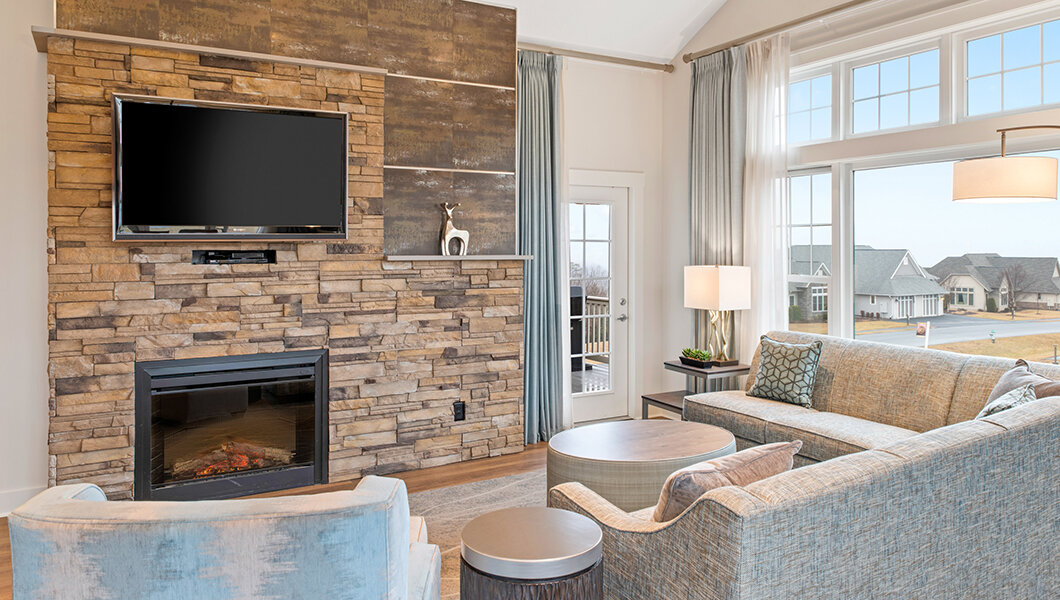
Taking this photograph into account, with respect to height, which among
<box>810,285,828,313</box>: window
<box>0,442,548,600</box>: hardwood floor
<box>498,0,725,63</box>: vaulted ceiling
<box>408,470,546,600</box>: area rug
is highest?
<box>498,0,725,63</box>: vaulted ceiling

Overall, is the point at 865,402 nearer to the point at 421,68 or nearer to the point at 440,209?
the point at 440,209

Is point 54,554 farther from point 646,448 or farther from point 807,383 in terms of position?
point 807,383

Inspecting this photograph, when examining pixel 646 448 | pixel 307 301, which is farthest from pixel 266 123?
pixel 646 448

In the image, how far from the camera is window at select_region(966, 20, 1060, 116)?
358 centimetres

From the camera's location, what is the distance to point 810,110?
4820 mm

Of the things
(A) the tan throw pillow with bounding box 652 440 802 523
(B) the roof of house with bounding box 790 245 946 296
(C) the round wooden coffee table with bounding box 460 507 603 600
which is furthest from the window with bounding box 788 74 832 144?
(C) the round wooden coffee table with bounding box 460 507 603 600

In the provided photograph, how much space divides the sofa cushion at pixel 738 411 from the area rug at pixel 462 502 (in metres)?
1.04

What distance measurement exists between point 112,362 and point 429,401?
1759mm

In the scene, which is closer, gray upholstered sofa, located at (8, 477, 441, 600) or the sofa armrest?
gray upholstered sofa, located at (8, 477, 441, 600)

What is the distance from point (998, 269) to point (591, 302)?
8.93 ft

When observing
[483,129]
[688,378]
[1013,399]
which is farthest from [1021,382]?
[483,129]

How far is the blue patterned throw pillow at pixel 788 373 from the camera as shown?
4.07m

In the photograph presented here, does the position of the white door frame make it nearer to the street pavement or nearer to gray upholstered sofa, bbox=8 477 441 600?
the street pavement

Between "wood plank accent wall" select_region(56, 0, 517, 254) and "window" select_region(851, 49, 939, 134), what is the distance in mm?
2266
